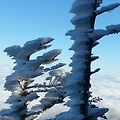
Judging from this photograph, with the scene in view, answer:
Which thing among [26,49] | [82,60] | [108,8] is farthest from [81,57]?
[26,49]

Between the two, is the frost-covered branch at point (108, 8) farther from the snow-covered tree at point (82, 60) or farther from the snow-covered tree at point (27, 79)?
the snow-covered tree at point (27, 79)

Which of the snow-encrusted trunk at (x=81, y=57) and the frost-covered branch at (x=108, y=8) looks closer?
the frost-covered branch at (x=108, y=8)

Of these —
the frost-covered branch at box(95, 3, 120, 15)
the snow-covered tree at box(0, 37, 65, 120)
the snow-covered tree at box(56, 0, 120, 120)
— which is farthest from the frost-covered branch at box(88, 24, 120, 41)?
the snow-covered tree at box(0, 37, 65, 120)

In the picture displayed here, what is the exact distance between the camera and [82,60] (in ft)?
56.6

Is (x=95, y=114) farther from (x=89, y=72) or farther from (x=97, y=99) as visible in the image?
(x=89, y=72)

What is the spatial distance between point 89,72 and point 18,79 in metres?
5.38

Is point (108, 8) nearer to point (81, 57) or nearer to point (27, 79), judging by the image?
point (81, 57)

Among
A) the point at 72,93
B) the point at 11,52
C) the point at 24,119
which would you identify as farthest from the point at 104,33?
the point at 24,119

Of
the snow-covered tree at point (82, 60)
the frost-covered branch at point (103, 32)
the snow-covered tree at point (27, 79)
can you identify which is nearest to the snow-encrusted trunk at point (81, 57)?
the snow-covered tree at point (82, 60)

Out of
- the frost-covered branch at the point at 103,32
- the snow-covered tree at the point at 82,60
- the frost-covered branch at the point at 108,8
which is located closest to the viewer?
the frost-covered branch at the point at 103,32

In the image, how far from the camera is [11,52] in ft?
69.2

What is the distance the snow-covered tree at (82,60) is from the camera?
17.2 meters

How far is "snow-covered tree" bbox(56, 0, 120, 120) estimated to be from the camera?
17.2 meters

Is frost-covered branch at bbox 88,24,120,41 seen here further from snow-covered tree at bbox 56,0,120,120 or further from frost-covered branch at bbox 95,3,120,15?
frost-covered branch at bbox 95,3,120,15
